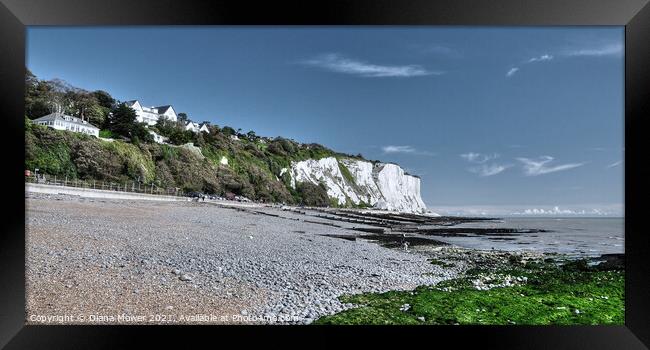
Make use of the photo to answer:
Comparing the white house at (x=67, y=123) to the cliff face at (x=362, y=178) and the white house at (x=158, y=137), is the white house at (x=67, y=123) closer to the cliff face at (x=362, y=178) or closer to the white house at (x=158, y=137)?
the white house at (x=158, y=137)

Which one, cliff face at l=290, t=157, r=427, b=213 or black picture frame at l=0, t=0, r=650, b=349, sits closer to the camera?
black picture frame at l=0, t=0, r=650, b=349

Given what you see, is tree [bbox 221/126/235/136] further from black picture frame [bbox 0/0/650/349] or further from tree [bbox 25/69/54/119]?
black picture frame [bbox 0/0/650/349]

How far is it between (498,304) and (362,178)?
5041 millimetres

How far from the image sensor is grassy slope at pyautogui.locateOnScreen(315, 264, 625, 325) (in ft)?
12.2

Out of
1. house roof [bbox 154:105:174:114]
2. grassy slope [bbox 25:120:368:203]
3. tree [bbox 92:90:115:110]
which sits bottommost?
grassy slope [bbox 25:120:368:203]

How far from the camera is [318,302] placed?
12.5ft

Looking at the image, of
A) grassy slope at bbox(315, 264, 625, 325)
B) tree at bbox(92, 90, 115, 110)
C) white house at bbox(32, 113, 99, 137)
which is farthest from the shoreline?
tree at bbox(92, 90, 115, 110)

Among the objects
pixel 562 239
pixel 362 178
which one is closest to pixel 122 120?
pixel 362 178

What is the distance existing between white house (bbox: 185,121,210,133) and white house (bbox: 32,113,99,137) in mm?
1432

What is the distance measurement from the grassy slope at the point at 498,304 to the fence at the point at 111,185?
4461 millimetres

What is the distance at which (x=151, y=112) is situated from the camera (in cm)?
596

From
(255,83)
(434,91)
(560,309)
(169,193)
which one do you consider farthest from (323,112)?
(560,309)
